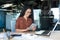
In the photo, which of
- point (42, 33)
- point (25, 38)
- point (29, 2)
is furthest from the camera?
point (29, 2)

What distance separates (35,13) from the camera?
4.64 meters

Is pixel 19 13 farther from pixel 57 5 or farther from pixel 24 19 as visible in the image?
pixel 57 5

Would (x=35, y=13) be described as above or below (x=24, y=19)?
above

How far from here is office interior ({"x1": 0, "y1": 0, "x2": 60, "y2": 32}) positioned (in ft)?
15.0

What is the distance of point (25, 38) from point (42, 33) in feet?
1.50

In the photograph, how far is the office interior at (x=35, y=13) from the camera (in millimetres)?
4559

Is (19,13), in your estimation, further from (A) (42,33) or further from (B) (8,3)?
(A) (42,33)

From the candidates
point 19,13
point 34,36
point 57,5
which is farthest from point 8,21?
point 57,5

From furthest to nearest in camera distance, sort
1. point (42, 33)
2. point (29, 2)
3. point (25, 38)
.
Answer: point (29, 2), point (42, 33), point (25, 38)

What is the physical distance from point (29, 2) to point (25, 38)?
0.90 metres

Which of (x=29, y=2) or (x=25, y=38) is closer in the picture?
(x=25, y=38)

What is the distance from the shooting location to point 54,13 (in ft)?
14.9

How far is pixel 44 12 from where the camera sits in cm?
460

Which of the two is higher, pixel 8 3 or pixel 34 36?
pixel 8 3
